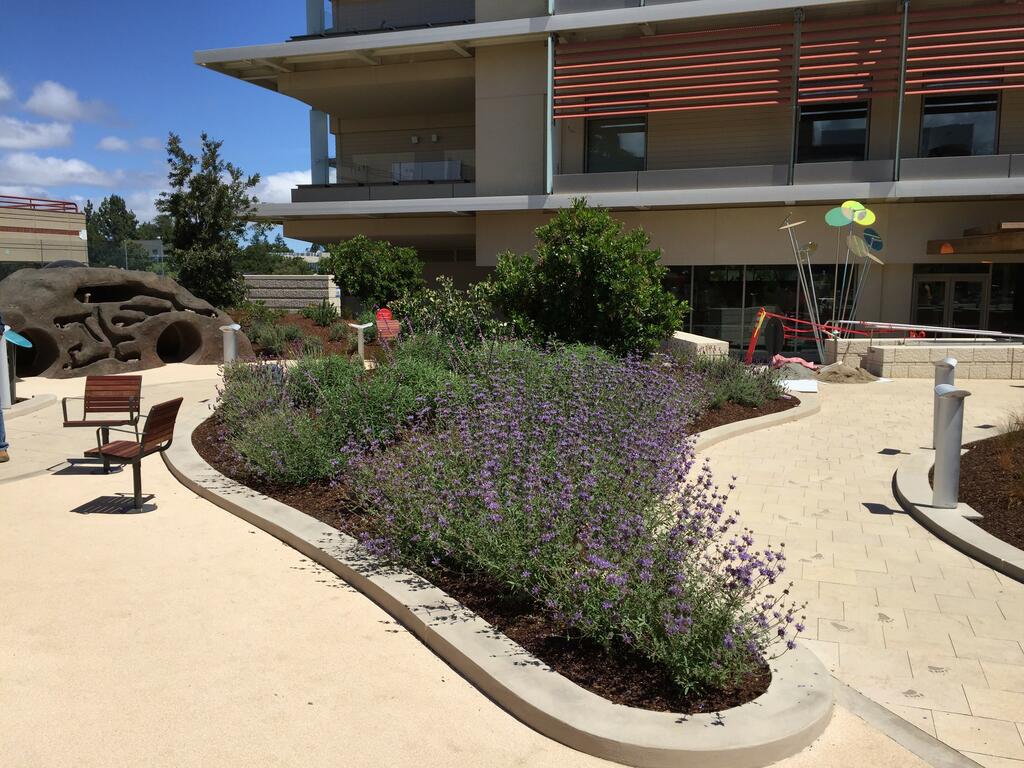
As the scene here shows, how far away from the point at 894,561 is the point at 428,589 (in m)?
3.44

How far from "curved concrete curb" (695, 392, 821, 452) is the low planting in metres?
0.49

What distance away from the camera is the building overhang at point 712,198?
734 inches

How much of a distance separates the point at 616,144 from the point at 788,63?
5020mm

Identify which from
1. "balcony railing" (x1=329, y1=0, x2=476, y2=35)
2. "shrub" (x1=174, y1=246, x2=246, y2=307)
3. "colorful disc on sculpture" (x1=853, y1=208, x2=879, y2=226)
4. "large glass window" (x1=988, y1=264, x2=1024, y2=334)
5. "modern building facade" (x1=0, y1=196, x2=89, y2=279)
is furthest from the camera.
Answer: "modern building facade" (x1=0, y1=196, x2=89, y2=279)

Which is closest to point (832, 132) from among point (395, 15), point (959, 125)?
point (959, 125)

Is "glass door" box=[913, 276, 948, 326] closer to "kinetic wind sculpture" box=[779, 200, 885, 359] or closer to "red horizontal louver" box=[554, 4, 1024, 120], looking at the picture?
"kinetic wind sculpture" box=[779, 200, 885, 359]

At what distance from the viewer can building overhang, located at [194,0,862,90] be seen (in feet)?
64.8

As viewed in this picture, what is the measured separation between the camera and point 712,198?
67.1 feet

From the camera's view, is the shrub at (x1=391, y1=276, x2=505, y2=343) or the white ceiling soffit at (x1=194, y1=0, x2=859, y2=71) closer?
the shrub at (x1=391, y1=276, x2=505, y2=343)

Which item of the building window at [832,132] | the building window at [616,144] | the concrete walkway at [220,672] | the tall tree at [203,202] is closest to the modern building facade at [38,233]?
the tall tree at [203,202]

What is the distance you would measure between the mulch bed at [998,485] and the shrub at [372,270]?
14.7 m

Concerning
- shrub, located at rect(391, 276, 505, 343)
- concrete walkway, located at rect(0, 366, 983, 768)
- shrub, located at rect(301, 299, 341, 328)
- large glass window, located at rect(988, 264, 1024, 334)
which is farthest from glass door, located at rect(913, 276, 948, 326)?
concrete walkway, located at rect(0, 366, 983, 768)

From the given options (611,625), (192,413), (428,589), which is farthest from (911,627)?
(192,413)

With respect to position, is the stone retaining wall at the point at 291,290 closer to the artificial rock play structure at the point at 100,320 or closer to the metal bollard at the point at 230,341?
the artificial rock play structure at the point at 100,320
